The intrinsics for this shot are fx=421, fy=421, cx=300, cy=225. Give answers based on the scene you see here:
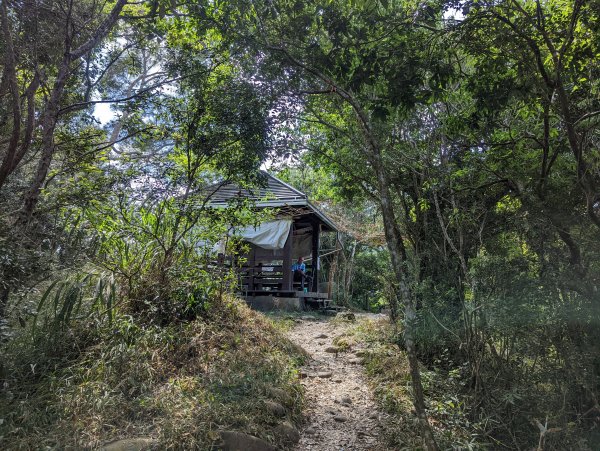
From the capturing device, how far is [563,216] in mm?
4441

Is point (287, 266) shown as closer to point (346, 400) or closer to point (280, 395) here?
point (346, 400)

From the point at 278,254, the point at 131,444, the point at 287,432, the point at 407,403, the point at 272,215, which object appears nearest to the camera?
the point at 131,444

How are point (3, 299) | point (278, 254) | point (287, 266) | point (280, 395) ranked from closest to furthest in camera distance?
point (3, 299)
point (280, 395)
point (287, 266)
point (278, 254)

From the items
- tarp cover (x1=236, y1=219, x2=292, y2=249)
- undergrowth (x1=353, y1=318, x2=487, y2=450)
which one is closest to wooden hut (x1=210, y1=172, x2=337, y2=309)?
tarp cover (x1=236, y1=219, x2=292, y2=249)

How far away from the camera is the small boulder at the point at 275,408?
4.04 metres

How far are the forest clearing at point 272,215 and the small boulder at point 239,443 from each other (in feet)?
0.09

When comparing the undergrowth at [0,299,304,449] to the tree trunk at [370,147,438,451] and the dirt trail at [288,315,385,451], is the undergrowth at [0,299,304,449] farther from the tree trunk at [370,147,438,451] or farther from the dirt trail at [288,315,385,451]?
the tree trunk at [370,147,438,451]

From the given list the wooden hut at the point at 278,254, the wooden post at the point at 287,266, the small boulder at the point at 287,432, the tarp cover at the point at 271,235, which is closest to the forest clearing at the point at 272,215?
the small boulder at the point at 287,432

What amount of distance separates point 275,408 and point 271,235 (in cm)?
794

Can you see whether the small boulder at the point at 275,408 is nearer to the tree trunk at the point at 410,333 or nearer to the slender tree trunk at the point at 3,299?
the tree trunk at the point at 410,333

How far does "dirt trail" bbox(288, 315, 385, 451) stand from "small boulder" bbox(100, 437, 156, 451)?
1.37m

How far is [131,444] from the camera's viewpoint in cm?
319

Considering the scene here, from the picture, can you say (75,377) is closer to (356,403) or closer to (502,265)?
(356,403)

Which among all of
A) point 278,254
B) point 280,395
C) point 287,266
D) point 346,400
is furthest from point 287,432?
point 278,254
